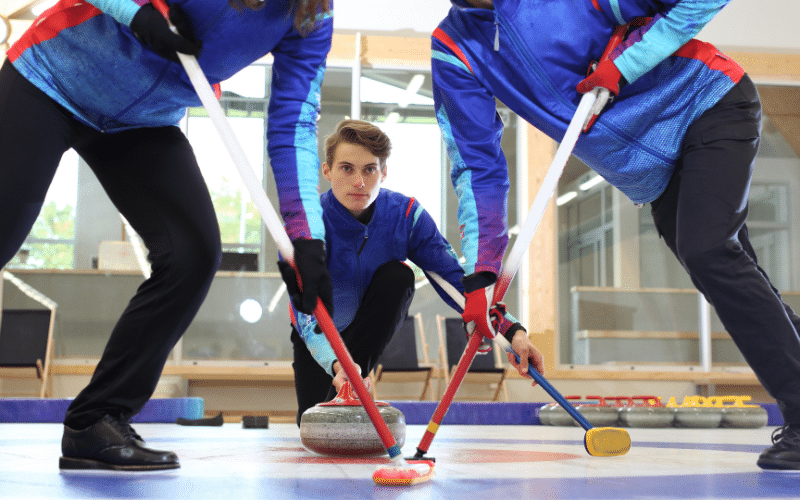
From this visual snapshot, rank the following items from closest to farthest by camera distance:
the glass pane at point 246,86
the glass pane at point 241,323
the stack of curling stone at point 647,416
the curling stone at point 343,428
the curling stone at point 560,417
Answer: the curling stone at point 343,428
the stack of curling stone at point 647,416
the curling stone at point 560,417
the glass pane at point 241,323
the glass pane at point 246,86

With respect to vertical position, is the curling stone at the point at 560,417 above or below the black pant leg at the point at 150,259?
below

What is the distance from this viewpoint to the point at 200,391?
661cm

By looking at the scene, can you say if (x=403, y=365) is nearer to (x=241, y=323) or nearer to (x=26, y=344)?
(x=241, y=323)

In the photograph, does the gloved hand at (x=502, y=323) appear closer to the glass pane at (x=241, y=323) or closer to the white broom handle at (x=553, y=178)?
the white broom handle at (x=553, y=178)

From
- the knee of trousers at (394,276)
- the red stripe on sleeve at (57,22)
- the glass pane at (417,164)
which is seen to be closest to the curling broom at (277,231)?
the red stripe on sleeve at (57,22)

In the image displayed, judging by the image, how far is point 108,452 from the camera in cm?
142

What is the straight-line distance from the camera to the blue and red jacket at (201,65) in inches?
54.8

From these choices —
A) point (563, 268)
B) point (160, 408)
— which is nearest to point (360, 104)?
point (563, 268)

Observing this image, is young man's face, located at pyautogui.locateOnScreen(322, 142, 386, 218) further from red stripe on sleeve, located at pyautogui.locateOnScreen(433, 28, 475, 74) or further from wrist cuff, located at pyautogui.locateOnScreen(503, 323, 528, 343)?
wrist cuff, located at pyautogui.locateOnScreen(503, 323, 528, 343)

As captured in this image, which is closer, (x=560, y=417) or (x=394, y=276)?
(x=394, y=276)

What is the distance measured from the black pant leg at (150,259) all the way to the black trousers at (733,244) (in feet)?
3.49

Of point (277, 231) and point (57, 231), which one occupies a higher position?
point (57, 231)

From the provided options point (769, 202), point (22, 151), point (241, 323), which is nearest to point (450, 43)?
point (22, 151)

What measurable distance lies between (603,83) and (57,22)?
3.85ft
